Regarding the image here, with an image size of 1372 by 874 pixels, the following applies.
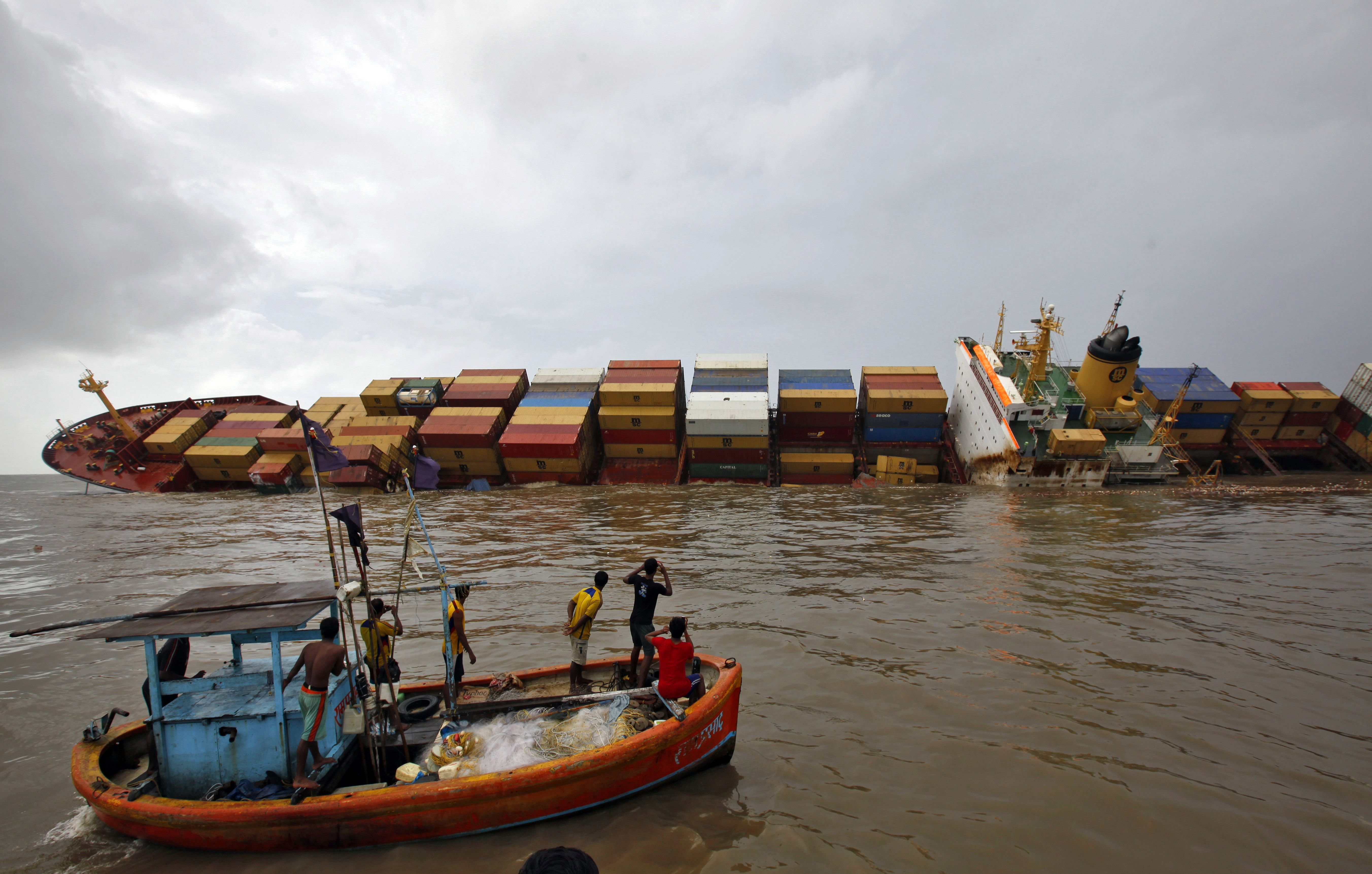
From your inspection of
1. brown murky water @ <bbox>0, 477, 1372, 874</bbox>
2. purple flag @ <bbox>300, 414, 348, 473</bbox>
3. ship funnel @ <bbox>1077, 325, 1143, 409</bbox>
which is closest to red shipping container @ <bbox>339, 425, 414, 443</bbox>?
brown murky water @ <bbox>0, 477, 1372, 874</bbox>

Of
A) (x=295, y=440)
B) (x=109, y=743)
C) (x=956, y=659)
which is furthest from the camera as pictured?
(x=295, y=440)

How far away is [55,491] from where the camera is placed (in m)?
50.5

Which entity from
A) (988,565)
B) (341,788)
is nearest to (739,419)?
(988,565)

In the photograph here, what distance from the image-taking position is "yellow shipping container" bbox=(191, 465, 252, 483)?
3331 centimetres

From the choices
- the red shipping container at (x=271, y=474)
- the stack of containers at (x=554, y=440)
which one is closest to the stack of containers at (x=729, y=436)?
the stack of containers at (x=554, y=440)

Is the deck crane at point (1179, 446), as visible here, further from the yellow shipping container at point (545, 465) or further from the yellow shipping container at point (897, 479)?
the yellow shipping container at point (545, 465)

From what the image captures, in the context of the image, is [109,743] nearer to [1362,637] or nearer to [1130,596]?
[1130,596]

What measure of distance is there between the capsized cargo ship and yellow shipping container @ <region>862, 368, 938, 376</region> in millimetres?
2445

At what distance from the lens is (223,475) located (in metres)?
33.6

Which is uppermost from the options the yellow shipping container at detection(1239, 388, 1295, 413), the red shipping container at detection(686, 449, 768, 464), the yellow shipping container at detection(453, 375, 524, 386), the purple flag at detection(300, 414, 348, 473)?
the yellow shipping container at detection(453, 375, 524, 386)

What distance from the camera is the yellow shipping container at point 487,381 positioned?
39.4 meters

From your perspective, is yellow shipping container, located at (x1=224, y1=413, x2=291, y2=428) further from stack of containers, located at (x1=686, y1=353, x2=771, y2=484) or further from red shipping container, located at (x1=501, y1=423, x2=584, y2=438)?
stack of containers, located at (x1=686, y1=353, x2=771, y2=484)

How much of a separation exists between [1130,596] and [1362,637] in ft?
8.62

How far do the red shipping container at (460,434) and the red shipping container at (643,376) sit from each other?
323 inches
